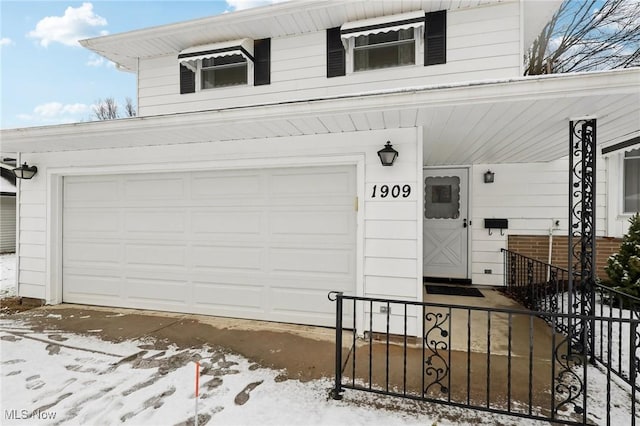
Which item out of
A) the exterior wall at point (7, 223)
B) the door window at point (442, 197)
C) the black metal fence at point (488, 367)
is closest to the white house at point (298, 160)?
the door window at point (442, 197)

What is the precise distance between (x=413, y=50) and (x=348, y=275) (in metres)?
3.53

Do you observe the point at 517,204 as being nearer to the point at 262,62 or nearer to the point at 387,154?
the point at 387,154

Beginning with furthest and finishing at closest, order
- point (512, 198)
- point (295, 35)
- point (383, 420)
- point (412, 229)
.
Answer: point (512, 198) < point (295, 35) < point (412, 229) < point (383, 420)

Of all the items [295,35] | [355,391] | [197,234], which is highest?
[295,35]

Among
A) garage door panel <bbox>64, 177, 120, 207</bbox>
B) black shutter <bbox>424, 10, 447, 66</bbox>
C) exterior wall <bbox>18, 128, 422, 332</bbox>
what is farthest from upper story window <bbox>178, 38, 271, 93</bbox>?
black shutter <bbox>424, 10, 447, 66</bbox>

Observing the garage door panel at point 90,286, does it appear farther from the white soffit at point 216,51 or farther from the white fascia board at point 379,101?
the white soffit at point 216,51

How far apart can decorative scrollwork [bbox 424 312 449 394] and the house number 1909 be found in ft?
4.37

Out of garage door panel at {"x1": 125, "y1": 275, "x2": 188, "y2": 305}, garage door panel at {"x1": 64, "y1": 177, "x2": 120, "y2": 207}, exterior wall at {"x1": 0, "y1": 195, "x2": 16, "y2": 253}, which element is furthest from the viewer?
exterior wall at {"x1": 0, "y1": 195, "x2": 16, "y2": 253}

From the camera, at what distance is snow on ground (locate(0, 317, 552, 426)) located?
7.61 feet

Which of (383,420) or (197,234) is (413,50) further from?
(383,420)

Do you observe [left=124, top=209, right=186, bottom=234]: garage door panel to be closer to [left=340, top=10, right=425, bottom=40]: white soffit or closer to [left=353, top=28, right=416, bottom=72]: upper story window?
[left=353, top=28, right=416, bottom=72]: upper story window

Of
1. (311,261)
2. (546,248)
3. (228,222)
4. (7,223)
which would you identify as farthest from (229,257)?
(7,223)

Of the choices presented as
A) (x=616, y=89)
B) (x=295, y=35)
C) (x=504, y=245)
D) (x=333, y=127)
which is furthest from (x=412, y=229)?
(x=295, y=35)

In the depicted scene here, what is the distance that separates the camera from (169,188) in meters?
4.75
